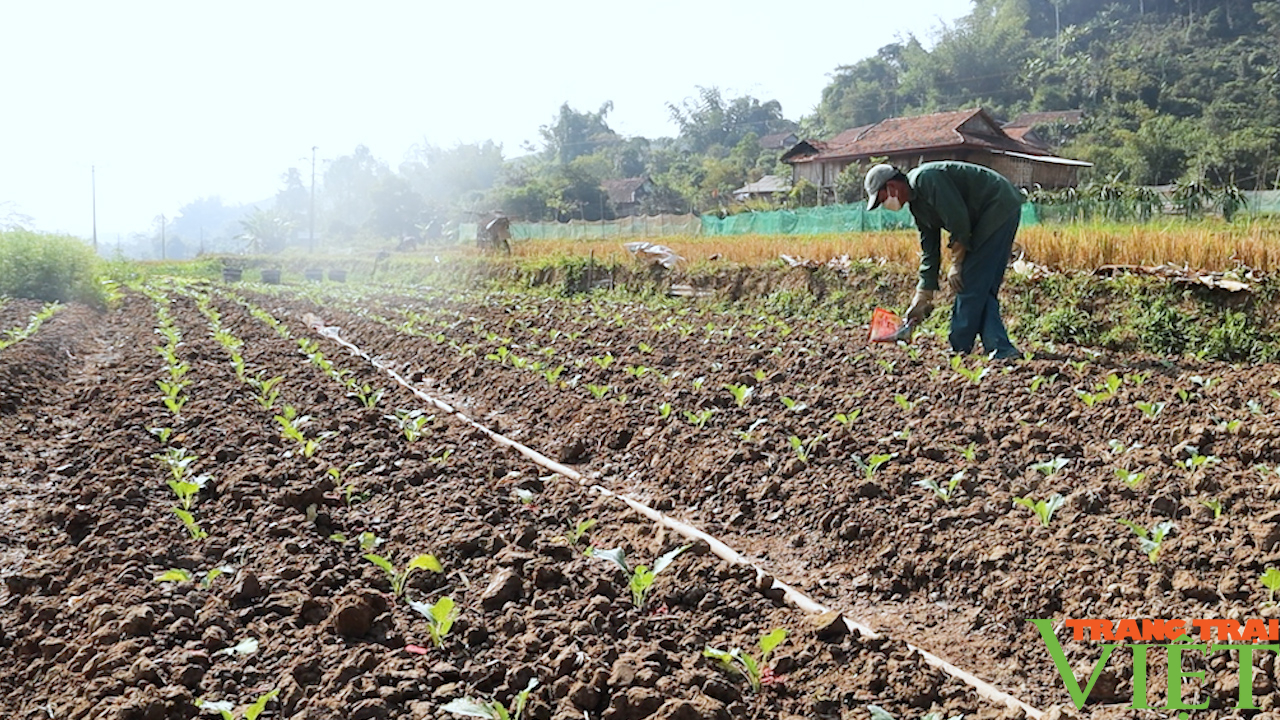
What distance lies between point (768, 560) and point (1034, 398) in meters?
2.58

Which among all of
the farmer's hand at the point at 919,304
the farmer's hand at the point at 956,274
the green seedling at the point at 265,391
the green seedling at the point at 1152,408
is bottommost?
the green seedling at the point at 265,391

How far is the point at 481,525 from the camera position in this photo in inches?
160

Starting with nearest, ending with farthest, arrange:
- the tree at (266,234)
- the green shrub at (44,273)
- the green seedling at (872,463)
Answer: the green seedling at (872,463), the green shrub at (44,273), the tree at (266,234)

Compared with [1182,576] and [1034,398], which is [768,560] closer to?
[1182,576]

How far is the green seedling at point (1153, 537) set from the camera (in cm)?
341

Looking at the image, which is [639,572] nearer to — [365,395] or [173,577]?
[173,577]

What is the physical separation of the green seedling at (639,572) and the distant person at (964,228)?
383cm

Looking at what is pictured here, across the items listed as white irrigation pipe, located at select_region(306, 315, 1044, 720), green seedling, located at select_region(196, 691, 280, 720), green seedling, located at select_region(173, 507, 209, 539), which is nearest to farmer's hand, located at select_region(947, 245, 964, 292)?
white irrigation pipe, located at select_region(306, 315, 1044, 720)

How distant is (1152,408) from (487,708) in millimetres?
4225

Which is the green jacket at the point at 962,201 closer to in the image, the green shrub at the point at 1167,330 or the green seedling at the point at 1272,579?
the green shrub at the point at 1167,330

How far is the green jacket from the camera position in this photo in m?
6.72

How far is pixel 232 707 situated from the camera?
2.58 metres

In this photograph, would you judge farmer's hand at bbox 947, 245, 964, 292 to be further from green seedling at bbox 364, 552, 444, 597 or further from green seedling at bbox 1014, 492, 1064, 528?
green seedling at bbox 364, 552, 444, 597

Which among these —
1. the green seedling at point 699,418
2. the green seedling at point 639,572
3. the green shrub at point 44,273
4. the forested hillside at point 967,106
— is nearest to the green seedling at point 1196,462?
the green seedling at point 639,572
